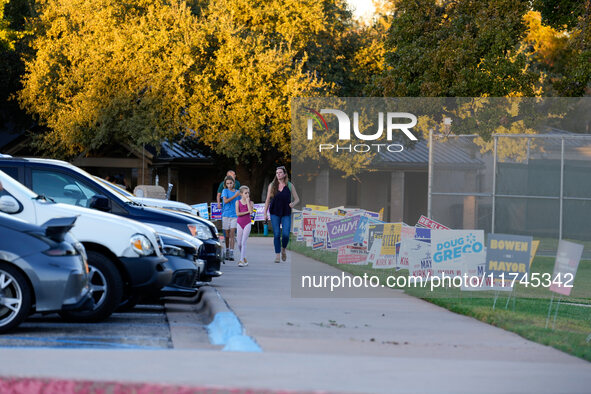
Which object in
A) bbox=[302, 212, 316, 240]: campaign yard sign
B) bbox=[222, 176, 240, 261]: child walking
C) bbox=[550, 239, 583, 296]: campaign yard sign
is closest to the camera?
bbox=[550, 239, 583, 296]: campaign yard sign

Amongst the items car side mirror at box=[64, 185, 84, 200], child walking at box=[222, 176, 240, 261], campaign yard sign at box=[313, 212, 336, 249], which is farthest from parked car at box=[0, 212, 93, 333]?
campaign yard sign at box=[313, 212, 336, 249]

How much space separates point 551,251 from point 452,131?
148 inches

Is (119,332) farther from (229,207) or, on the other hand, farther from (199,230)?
(229,207)

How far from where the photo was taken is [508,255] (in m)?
13.0

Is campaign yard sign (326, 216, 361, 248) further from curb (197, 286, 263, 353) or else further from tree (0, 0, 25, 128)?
tree (0, 0, 25, 128)

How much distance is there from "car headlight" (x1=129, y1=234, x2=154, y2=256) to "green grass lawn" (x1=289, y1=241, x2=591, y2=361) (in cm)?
390

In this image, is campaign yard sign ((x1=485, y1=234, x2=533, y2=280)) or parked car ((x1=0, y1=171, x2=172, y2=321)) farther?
campaign yard sign ((x1=485, y1=234, x2=533, y2=280))

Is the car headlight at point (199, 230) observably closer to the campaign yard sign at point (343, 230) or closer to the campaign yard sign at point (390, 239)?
the campaign yard sign at point (390, 239)

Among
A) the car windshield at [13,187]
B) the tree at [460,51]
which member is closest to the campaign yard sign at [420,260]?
the car windshield at [13,187]

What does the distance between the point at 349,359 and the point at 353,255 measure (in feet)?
39.8

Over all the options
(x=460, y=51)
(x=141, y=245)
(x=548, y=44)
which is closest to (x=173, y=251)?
(x=141, y=245)

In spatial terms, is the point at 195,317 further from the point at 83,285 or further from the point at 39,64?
the point at 39,64

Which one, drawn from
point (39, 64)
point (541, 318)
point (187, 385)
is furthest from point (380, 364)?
point (39, 64)

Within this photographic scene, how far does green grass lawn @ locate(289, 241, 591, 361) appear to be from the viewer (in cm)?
1023
